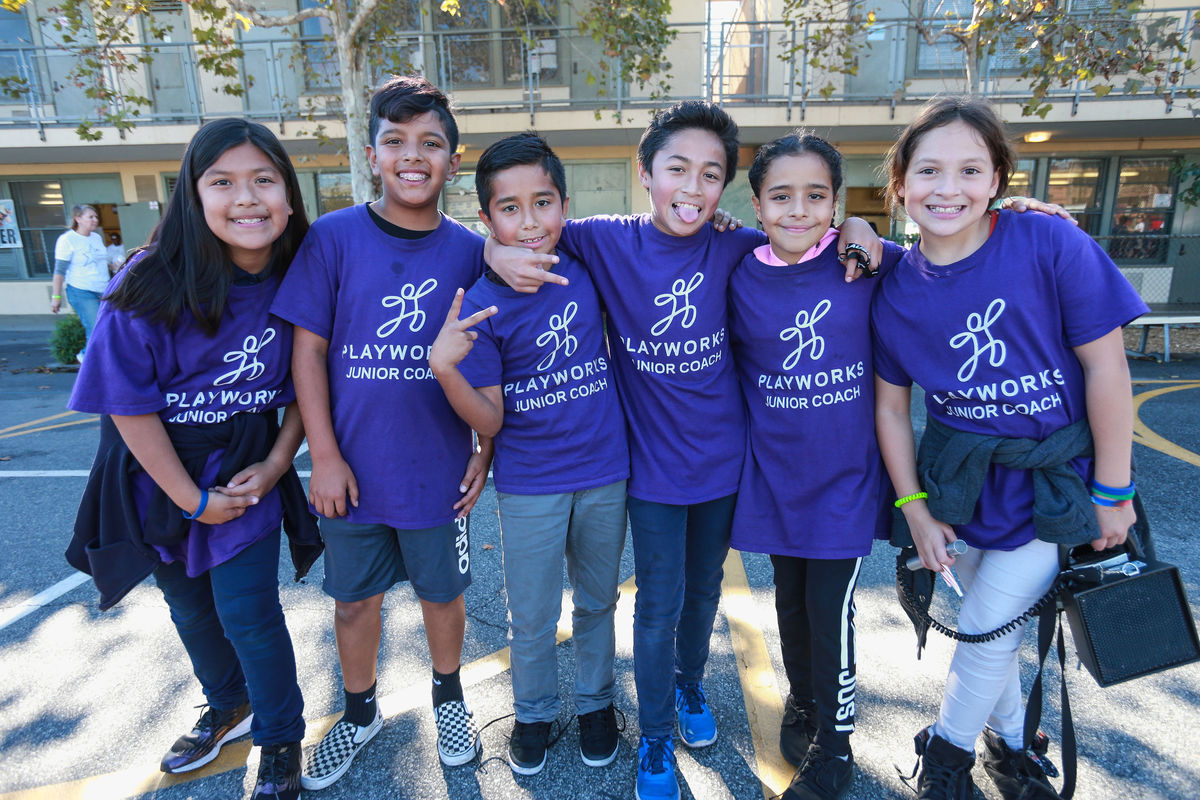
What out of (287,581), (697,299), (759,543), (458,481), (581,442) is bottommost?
(287,581)

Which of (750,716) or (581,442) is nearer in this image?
(581,442)

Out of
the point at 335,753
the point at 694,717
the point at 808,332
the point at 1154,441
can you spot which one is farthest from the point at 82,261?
the point at 1154,441

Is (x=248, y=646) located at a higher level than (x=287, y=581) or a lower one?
higher

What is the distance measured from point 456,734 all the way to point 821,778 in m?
1.12

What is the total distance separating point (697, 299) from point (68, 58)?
1592cm

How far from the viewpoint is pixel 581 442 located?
201 cm

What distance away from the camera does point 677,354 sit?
2.00m

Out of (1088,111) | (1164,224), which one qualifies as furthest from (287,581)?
(1164,224)

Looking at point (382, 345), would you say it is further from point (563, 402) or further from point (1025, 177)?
point (1025, 177)

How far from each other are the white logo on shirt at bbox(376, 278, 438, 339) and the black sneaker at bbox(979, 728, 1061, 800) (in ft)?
6.92

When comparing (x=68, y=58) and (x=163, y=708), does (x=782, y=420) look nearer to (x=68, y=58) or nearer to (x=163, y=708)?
(x=163, y=708)

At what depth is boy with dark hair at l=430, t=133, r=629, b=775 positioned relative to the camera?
1957 millimetres

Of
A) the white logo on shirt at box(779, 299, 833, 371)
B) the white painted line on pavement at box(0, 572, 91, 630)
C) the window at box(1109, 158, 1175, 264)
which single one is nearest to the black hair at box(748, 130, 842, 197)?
the white logo on shirt at box(779, 299, 833, 371)

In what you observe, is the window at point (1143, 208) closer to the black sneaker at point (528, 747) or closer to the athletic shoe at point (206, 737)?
the black sneaker at point (528, 747)
